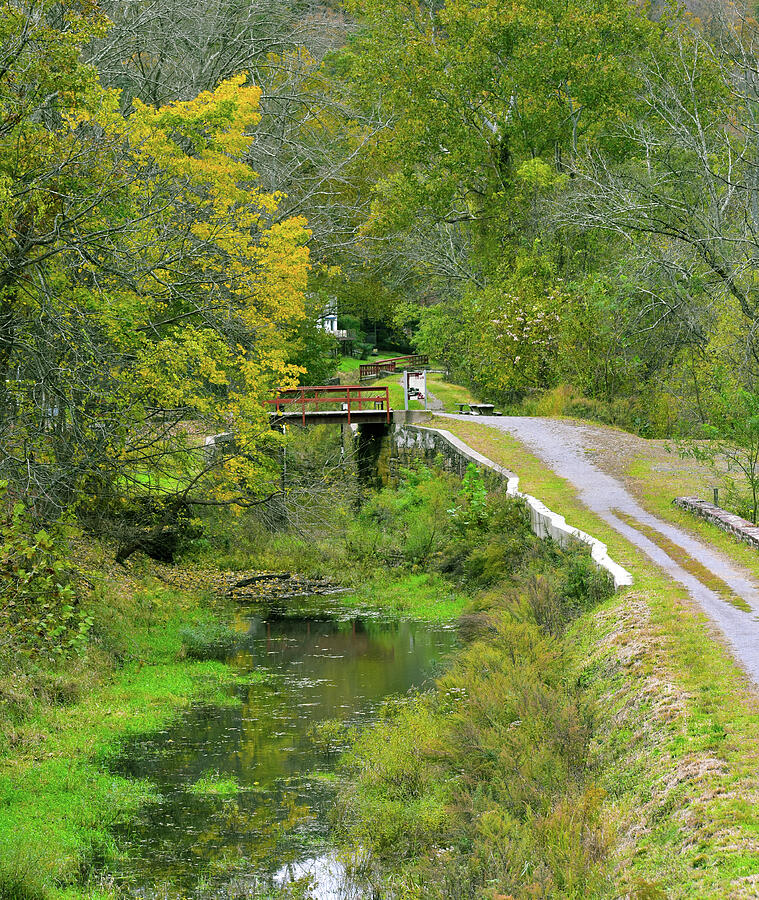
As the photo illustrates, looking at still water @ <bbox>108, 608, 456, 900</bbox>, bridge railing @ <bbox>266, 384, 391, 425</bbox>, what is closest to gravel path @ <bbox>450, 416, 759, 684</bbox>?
bridge railing @ <bbox>266, 384, 391, 425</bbox>

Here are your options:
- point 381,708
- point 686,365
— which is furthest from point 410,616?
point 686,365

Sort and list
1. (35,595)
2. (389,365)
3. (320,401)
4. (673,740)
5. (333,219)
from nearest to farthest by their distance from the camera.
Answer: (673,740), (35,595), (320,401), (333,219), (389,365)

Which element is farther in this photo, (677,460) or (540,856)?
(677,460)

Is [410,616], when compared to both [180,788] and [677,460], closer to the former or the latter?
[677,460]

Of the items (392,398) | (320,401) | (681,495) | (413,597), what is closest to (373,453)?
(320,401)

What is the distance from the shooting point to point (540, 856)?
8.73m

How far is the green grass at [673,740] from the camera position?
7523 millimetres

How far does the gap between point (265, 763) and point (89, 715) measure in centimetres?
270

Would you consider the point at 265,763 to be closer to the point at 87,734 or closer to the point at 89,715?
the point at 87,734

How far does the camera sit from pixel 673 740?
30.3 ft

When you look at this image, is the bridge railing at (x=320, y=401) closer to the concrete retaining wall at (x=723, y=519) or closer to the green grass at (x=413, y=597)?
the green grass at (x=413, y=597)

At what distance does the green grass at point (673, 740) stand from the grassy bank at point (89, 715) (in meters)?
4.78

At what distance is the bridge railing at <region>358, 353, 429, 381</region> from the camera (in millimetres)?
52156

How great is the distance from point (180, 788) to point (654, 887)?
6260 millimetres
